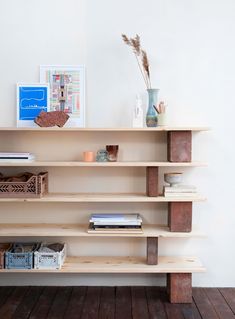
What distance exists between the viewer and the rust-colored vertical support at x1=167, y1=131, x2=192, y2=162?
2637mm

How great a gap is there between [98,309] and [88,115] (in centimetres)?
139

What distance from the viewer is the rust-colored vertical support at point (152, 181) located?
2639mm

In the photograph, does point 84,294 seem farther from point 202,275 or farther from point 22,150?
point 22,150

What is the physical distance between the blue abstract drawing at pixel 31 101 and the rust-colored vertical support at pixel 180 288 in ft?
5.11

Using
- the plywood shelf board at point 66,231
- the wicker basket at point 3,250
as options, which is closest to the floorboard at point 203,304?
the plywood shelf board at point 66,231

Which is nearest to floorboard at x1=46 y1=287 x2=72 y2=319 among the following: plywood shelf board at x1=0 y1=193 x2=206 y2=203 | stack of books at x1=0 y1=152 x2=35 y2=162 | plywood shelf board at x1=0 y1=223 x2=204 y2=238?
plywood shelf board at x1=0 y1=223 x2=204 y2=238

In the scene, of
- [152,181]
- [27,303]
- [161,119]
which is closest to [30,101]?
[161,119]

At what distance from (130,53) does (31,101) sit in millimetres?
829

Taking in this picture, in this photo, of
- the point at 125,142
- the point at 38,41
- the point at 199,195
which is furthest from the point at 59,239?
the point at 38,41

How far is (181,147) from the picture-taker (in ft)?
8.66

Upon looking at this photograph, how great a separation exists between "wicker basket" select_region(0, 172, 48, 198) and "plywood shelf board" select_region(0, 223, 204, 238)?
0.87 ft

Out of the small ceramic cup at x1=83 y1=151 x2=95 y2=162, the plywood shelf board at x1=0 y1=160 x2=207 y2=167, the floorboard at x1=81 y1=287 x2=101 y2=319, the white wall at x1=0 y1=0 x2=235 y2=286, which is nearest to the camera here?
the floorboard at x1=81 y1=287 x2=101 y2=319

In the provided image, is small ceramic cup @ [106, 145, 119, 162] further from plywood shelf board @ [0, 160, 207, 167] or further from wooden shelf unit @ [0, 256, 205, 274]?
wooden shelf unit @ [0, 256, 205, 274]

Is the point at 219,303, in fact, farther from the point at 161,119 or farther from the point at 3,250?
the point at 3,250
